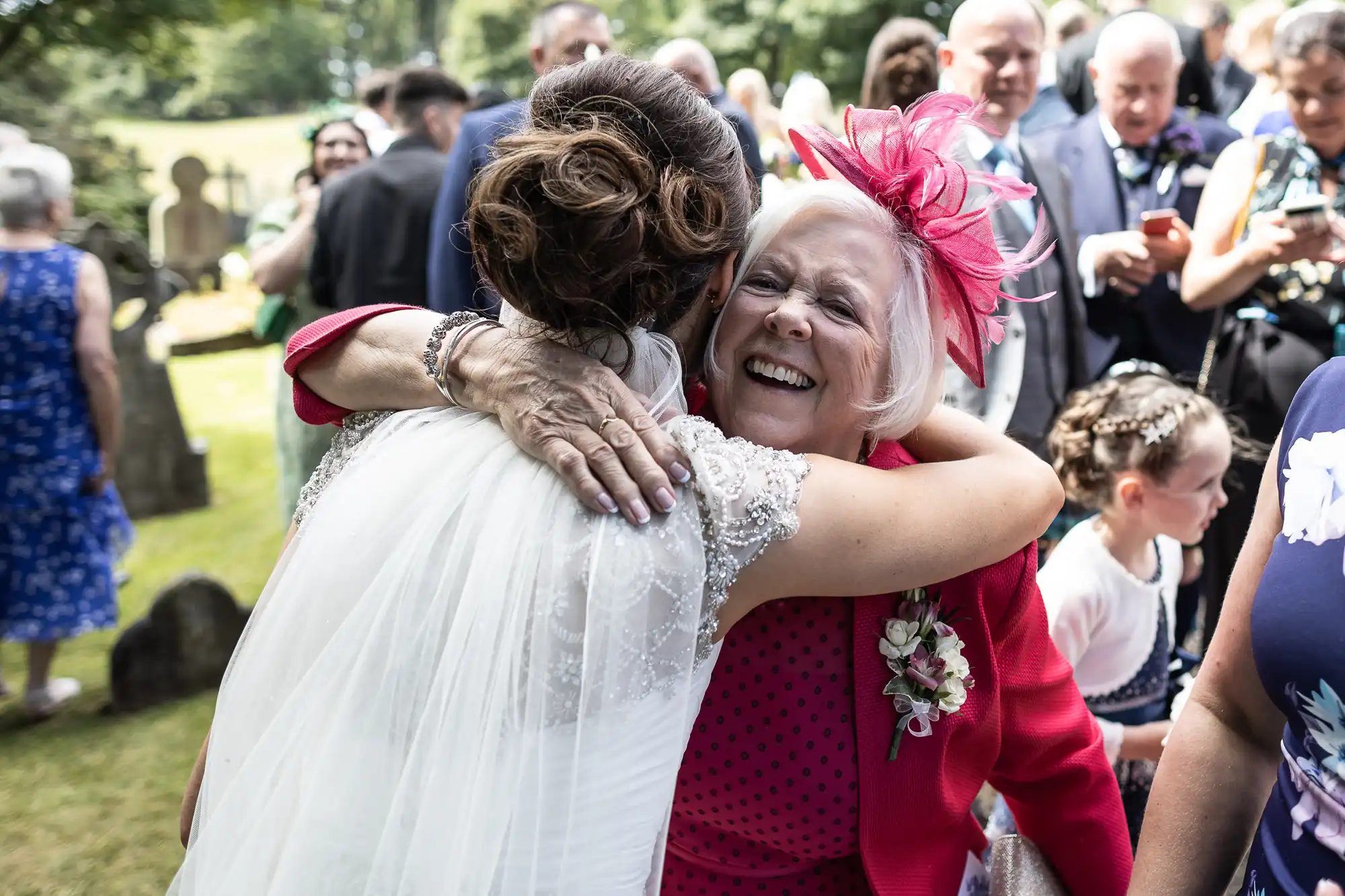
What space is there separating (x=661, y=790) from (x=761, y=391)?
59 cm

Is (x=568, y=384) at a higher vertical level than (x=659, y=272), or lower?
lower

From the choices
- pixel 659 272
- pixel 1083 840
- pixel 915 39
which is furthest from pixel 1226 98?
pixel 659 272

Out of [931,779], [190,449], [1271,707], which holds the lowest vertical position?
[190,449]

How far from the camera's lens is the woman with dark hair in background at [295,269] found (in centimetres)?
502

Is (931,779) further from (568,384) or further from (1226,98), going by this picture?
(1226,98)

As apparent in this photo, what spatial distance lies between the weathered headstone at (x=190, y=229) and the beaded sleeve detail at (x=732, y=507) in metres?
A: 15.4

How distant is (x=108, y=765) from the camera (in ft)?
14.5

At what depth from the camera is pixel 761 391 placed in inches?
64.2

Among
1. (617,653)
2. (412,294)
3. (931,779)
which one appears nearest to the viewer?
(617,653)

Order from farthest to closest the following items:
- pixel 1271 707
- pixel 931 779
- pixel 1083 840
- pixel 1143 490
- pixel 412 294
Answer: pixel 412 294, pixel 1143 490, pixel 1083 840, pixel 931 779, pixel 1271 707

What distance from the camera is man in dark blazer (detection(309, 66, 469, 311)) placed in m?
4.59

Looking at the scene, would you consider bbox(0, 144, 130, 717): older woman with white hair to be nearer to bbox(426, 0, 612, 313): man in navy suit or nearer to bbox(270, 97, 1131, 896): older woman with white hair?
bbox(426, 0, 612, 313): man in navy suit

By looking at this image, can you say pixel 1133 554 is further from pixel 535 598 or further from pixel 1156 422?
pixel 535 598

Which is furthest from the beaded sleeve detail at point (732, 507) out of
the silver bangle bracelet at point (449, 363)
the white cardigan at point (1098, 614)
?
the white cardigan at point (1098, 614)
